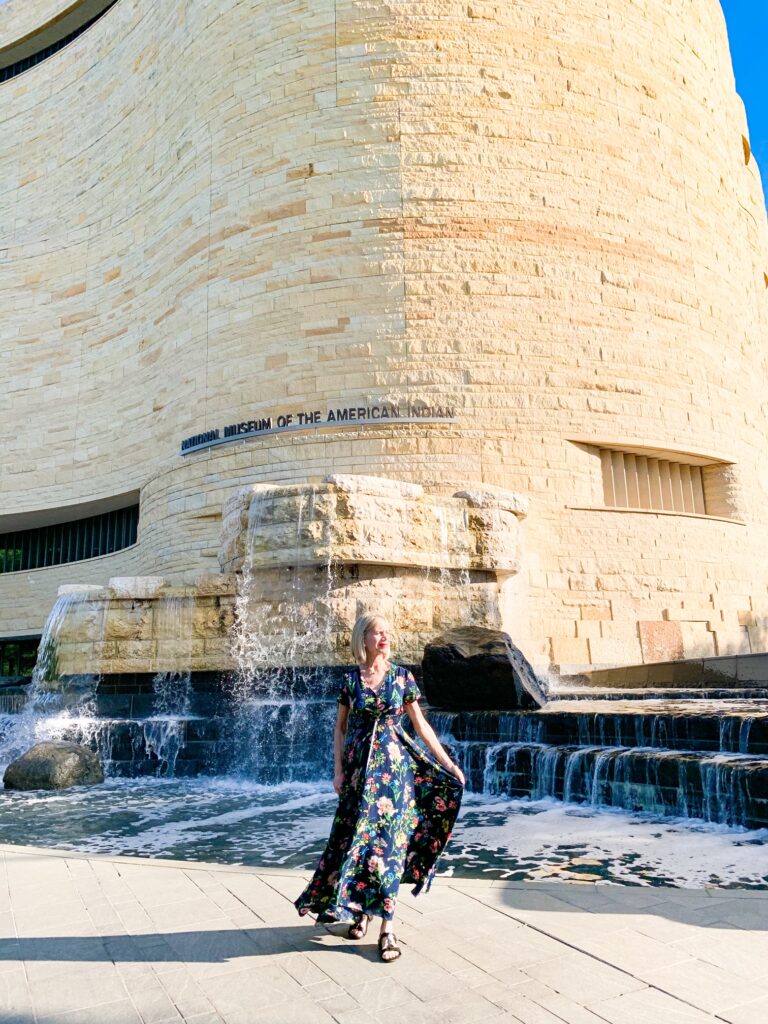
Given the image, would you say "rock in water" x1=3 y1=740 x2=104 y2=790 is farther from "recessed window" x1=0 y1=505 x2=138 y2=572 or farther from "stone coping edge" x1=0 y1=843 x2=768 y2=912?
"recessed window" x1=0 y1=505 x2=138 y2=572

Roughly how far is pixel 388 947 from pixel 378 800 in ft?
1.79

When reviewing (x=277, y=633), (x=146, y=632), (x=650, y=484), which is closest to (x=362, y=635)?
(x=277, y=633)

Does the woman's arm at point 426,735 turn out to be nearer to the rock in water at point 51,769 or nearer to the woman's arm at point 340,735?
the woman's arm at point 340,735

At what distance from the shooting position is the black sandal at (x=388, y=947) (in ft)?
9.66

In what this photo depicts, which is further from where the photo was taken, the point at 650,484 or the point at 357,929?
the point at 650,484

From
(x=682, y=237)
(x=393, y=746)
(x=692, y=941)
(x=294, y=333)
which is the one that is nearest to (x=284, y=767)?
(x=393, y=746)

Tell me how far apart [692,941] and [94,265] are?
805 inches

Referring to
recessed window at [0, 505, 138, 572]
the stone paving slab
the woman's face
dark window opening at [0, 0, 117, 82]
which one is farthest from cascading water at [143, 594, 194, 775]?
dark window opening at [0, 0, 117, 82]

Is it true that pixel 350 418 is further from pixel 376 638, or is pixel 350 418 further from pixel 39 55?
pixel 39 55

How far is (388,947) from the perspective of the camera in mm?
2982

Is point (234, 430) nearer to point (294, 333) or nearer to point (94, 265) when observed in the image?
point (294, 333)

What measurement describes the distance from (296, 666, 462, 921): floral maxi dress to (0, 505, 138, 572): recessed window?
1647 centimetres

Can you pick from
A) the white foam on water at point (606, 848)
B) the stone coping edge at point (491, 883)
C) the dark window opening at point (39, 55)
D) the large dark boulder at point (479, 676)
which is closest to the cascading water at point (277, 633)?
the large dark boulder at point (479, 676)

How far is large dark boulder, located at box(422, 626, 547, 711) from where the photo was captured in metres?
8.42
